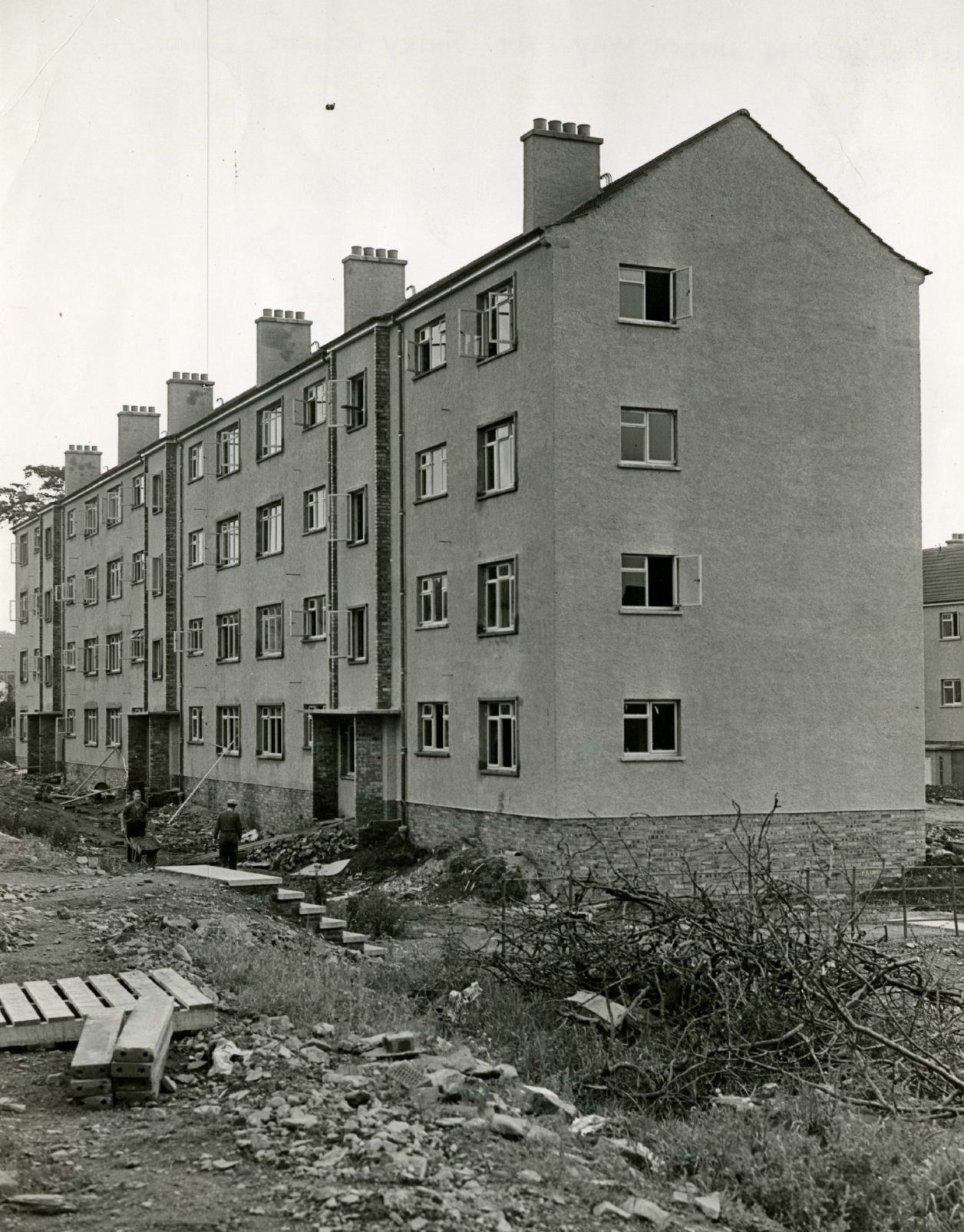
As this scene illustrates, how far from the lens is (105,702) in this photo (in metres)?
51.2

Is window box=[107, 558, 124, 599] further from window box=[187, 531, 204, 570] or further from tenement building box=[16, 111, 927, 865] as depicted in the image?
tenement building box=[16, 111, 927, 865]

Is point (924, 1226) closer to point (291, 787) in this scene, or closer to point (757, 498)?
point (757, 498)


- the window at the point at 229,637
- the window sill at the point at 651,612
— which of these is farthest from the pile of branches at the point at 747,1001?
the window at the point at 229,637

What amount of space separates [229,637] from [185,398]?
1016 centimetres

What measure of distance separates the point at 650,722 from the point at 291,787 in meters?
12.9

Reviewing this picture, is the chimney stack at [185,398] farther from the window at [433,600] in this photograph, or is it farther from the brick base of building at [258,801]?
the window at [433,600]

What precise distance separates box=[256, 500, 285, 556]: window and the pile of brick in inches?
1088

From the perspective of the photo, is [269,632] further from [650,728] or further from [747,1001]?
[747,1001]

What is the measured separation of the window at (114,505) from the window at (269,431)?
1447 cm

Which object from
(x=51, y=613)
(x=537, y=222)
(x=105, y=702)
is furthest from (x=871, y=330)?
(x=51, y=613)

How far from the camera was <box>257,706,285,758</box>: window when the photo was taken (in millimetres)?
35438

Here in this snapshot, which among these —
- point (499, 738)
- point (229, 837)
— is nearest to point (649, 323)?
point (499, 738)

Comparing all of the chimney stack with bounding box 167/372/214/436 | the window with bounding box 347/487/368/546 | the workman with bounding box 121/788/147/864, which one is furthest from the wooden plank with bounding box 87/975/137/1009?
the chimney stack with bounding box 167/372/214/436

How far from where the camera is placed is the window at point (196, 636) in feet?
137
